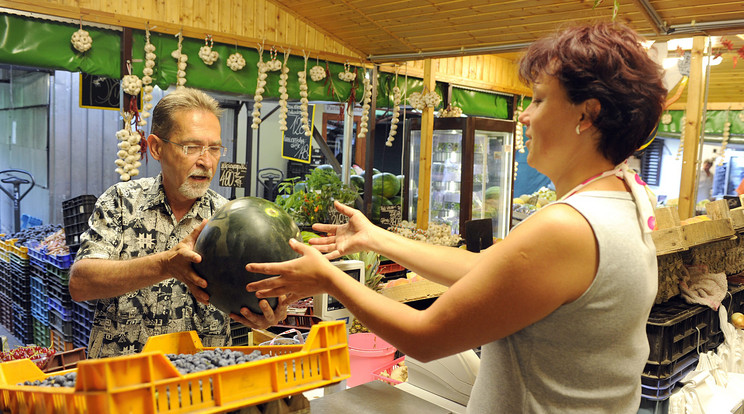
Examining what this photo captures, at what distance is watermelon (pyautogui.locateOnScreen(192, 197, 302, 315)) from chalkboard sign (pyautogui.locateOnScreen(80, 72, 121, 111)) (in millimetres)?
4337

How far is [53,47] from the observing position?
5.06m

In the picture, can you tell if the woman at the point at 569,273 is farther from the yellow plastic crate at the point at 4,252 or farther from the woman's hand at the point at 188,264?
the yellow plastic crate at the point at 4,252

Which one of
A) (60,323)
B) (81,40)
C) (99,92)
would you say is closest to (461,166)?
(99,92)

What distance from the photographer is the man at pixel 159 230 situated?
229 centimetres

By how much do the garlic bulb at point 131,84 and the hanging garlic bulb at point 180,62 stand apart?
387 mm

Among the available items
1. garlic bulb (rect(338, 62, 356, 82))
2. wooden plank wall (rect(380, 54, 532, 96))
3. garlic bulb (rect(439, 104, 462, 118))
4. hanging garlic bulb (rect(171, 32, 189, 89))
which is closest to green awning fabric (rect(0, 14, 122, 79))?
hanging garlic bulb (rect(171, 32, 189, 89))

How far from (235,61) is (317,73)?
3.44 feet

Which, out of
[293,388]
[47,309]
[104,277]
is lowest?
[47,309]

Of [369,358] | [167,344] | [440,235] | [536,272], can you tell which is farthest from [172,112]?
[440,235]

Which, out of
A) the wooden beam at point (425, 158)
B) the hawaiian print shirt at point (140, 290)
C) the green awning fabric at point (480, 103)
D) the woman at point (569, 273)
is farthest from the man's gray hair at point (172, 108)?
the green awning fabric at point (480, 103)

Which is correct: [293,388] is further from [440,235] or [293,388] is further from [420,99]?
[420,99]

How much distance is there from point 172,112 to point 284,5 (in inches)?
179

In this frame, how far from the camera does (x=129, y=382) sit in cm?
120

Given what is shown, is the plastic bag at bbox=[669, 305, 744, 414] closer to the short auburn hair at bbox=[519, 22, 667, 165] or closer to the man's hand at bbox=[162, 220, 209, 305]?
the short auburn hair at bbox=[519, 22, 667, 165]
